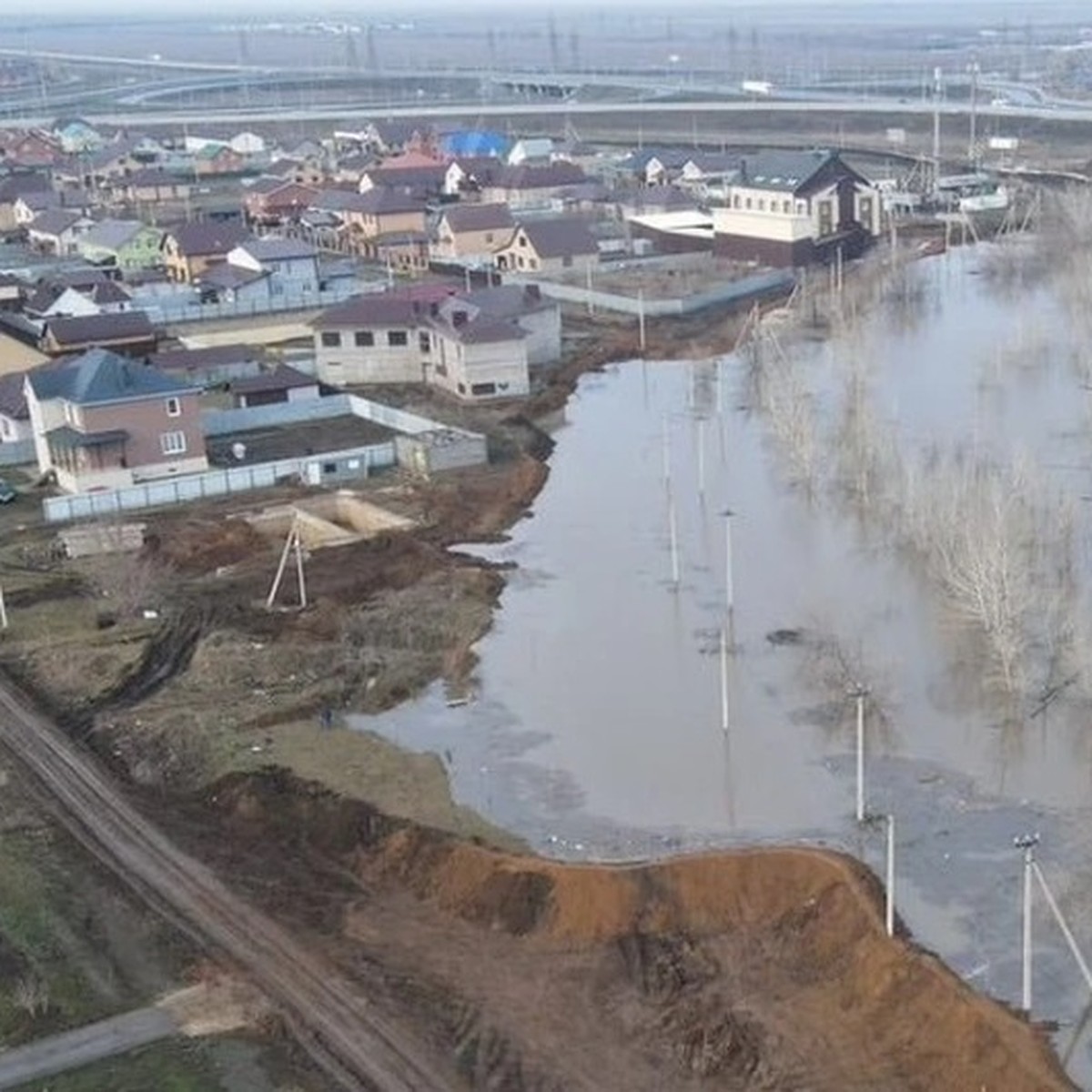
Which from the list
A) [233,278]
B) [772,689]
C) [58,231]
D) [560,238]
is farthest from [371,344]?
[58,231]

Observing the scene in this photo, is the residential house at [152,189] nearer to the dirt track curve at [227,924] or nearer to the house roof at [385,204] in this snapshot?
the house roof at [385,204]

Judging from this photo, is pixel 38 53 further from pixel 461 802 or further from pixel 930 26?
pixel 461 802

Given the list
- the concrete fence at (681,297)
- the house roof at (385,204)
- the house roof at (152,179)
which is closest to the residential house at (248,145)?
the house roof at (152,179)

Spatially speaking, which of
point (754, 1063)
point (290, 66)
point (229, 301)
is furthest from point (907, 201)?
point (290, 66)

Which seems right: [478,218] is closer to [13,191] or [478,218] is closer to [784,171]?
[784,171]

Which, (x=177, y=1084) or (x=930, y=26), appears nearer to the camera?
(x=177, y=1084)

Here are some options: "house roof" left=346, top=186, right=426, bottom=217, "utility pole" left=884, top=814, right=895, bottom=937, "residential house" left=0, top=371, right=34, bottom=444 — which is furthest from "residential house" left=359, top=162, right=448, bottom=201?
"utility pole" left=884, top=814, right=895, bottom=937

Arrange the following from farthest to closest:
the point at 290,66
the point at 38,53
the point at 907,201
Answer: the point at 38,53 → the point at 290,66 → the point at 907,201
